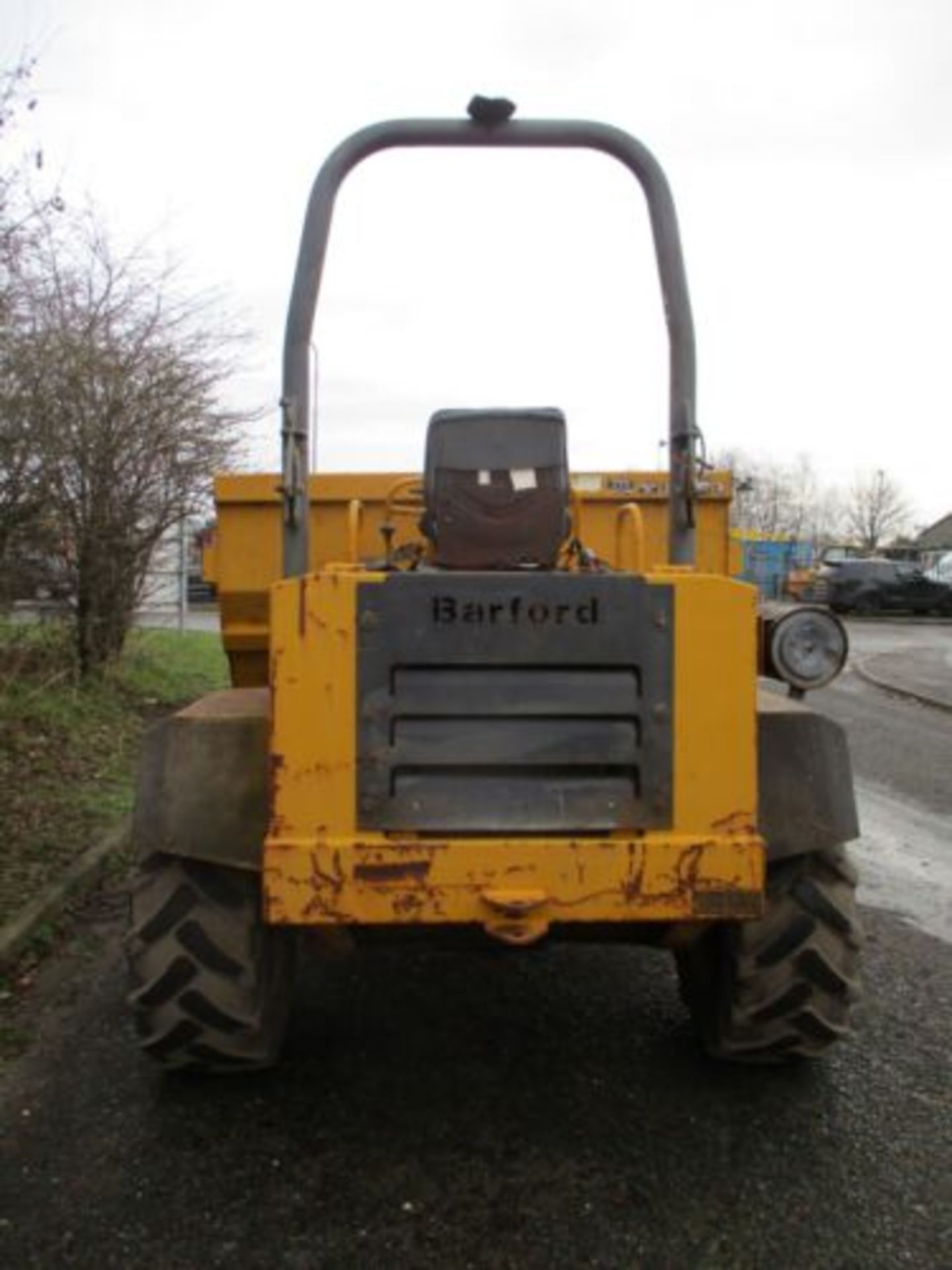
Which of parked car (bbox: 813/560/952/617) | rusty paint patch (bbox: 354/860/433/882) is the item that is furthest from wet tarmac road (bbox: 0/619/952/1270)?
parked car (bbox: 813/560/952/617)

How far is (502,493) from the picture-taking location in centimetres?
365

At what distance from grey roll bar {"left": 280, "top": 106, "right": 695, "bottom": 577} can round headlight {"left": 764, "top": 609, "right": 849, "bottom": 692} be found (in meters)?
0.40

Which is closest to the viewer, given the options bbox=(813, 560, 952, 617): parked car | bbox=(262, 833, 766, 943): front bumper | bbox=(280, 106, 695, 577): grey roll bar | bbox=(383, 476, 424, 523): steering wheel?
bbox=(262, 833, 766, 943): front bumper

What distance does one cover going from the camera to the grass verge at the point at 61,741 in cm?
600

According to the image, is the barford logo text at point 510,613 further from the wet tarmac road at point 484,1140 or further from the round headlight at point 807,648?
the wet tarmac road at point 484,1140

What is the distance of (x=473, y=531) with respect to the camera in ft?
12.0

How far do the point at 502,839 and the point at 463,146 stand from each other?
2.11m

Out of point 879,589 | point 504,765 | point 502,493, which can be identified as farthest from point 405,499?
point 879,589

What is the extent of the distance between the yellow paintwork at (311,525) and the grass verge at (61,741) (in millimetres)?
1408

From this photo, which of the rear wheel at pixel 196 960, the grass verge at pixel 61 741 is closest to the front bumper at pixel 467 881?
the rear wheel at pixel 196 960

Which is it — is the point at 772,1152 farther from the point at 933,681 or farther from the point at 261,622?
the point at 933,681

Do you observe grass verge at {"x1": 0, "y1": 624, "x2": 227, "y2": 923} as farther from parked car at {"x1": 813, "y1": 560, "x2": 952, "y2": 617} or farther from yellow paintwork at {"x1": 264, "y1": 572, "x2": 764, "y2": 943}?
parked car at {"x1": 813, "y1": 560, "x2": 952, "y2": 617}

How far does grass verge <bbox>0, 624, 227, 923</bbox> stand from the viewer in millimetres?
5996

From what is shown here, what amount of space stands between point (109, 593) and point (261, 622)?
18.0ft
